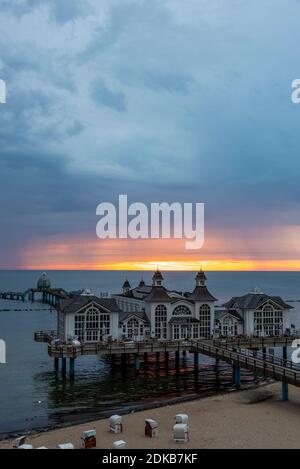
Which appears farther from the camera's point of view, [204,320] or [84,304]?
[204,320]

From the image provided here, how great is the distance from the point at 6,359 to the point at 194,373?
2143 centimetres

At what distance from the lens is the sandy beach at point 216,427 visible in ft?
99.1

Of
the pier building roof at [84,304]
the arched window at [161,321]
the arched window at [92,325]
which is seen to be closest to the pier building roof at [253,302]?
the arched window at [161,321]

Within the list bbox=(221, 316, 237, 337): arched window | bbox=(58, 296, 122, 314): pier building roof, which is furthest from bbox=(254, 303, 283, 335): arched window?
bbox=(58, 296, 122, 314): pier building roof

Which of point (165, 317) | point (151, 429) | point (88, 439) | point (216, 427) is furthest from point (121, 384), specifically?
point (88, 439)

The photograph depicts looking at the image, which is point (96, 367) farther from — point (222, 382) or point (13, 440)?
point (13, 440)

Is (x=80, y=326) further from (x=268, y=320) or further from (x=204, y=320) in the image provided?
(x=268, y=320)

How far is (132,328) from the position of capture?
186 feet

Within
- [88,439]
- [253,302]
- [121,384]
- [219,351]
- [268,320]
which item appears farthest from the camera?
[268,320]

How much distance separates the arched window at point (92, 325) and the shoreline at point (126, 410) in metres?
13.1

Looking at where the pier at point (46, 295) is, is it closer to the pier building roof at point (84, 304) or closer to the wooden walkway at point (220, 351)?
the pier building roof at point (84, 304)

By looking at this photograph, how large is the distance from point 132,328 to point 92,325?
4.26m

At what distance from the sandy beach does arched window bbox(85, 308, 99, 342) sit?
53.2 ft
